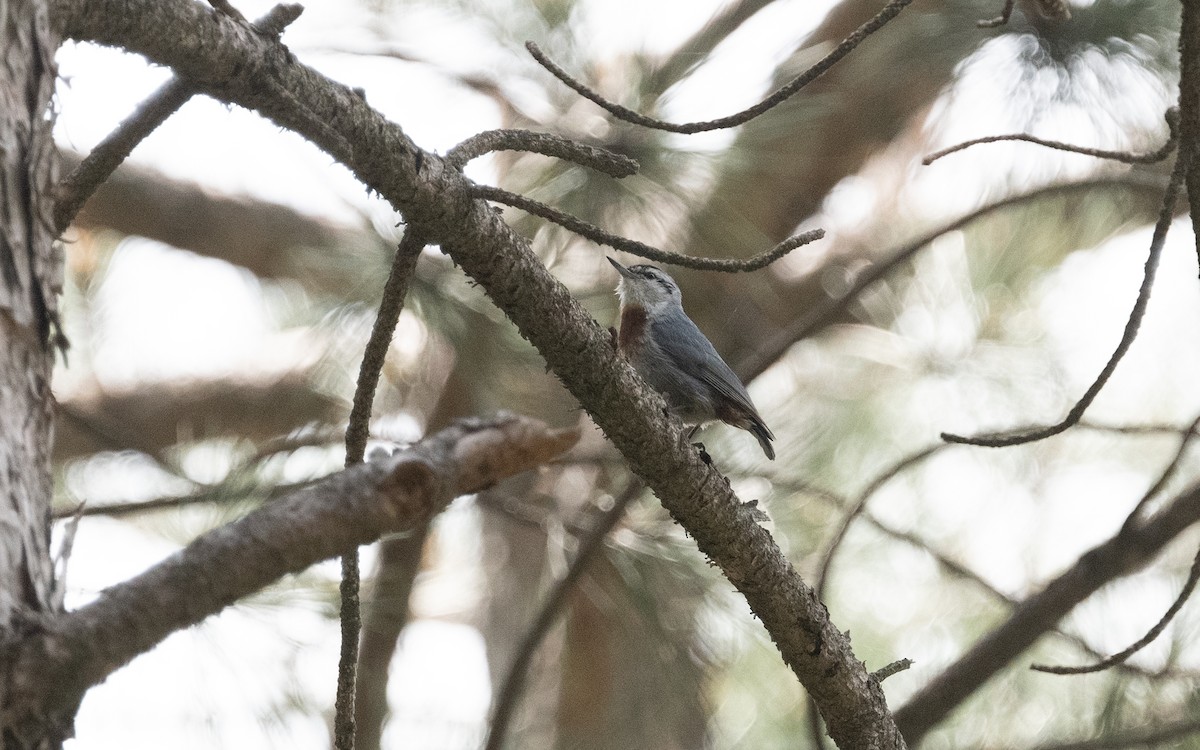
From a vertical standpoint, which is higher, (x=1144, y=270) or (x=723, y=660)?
(x=723, y=660)

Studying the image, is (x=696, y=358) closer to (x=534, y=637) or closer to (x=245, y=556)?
(x=534, y=637)

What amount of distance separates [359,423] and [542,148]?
66cm

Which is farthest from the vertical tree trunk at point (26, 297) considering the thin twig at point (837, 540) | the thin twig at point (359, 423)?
the thin twig at point (837, 540)

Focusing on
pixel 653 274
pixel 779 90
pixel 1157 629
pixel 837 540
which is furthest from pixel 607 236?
pixel 653 274

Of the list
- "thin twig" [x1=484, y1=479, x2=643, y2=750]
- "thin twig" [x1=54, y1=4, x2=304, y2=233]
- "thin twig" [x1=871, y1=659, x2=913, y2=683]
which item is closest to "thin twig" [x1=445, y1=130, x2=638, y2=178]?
"thin twig" [x1=54, y1=4, x2=304, y2=233]

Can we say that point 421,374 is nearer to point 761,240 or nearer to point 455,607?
point 761,240

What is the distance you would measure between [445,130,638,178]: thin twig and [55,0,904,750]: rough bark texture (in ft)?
0.30

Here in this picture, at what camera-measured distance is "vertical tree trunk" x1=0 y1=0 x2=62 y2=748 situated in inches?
56.9

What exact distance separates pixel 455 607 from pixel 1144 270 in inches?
240

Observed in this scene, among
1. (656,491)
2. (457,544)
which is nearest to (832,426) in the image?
(457,544)

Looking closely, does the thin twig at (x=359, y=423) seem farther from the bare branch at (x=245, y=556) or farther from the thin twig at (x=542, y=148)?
the bare branch at (x=245, y=556)

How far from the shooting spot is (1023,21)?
179 inches

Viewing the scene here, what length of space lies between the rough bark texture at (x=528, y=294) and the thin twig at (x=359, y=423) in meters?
0.10

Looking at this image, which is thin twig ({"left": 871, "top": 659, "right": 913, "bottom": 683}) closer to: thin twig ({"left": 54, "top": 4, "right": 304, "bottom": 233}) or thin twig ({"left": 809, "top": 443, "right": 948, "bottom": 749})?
thin twig ({"left": 809, "top": 443, "right": 948, "bottom": 749})
